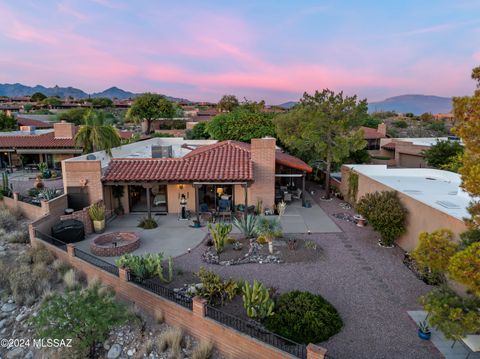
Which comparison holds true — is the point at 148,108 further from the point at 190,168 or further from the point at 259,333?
the point at 259,333

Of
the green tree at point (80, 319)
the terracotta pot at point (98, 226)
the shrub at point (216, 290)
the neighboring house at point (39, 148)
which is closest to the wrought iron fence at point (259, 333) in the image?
the shrub at point (216, 290)

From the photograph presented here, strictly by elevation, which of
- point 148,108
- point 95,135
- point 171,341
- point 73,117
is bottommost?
point 171,341

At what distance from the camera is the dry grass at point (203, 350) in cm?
820

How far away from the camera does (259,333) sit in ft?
27.3

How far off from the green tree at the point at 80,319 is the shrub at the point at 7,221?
10236mm

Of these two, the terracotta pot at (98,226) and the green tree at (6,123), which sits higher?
the green tree at (6,123)

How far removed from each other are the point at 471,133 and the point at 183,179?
13902 millimetres

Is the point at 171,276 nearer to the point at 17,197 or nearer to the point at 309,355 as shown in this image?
the point at 309,355

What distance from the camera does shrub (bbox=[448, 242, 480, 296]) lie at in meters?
4.95

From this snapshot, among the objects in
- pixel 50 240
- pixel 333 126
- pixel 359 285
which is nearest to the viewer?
pixel 359 285

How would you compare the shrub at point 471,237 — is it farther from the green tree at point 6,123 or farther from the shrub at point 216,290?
the green tree at point 6,123

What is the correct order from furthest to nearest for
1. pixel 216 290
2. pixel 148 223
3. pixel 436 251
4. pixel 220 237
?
pixel 148 223 < pixel 220 237 < pixel 216 290 < pixel 436 251

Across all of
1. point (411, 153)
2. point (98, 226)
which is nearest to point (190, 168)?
point (98, 226)

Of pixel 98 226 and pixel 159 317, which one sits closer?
pixel 159 317
